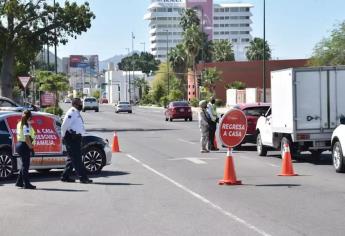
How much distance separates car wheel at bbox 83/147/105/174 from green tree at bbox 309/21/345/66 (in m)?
52.1

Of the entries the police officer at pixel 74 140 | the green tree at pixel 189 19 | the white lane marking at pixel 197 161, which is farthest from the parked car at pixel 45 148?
the green tree at pixel 189 19

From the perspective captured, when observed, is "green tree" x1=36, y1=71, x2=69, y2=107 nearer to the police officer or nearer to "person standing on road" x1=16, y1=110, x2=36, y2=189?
the police officer

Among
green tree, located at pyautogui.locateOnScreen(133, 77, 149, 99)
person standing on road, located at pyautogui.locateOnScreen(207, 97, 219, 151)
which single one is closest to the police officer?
person standing on road, located at pyautogui.locateOnScreen(207, 97, 219, 151)

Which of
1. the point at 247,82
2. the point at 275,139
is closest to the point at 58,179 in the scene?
the point at 275,139

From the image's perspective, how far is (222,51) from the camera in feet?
431

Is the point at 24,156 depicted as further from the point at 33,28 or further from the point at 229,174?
the point at 33,28

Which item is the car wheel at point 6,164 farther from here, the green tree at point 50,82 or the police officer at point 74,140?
the green tree at point 50,82

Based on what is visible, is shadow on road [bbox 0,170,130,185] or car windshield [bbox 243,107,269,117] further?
car windshield [bbox 243,107,269,117]

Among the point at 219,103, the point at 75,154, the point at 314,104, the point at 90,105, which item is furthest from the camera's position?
the point at 219,103

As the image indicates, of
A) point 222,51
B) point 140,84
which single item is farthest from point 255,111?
point 140,84

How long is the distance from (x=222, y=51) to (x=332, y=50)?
63790 mm

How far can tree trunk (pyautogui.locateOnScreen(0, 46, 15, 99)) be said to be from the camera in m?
40.2

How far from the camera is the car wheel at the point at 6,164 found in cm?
1540

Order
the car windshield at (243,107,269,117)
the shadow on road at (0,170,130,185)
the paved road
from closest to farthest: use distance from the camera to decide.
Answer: the paved road → the shadow on road at (0,170,130,185) → the car windshield at (243,107,269,117)
